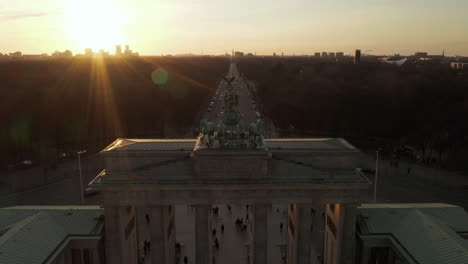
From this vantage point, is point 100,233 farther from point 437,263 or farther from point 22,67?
point 22,67

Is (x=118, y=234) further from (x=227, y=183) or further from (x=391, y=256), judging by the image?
(x=391, y=256)

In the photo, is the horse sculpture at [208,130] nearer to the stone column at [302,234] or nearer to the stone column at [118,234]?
the stone column at [118,234]

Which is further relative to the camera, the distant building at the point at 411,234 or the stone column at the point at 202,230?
the stone column at the point at 202,230

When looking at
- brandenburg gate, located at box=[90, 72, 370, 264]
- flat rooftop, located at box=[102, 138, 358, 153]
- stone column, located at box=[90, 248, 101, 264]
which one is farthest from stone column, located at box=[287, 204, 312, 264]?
stone column, located at box=[90, 248, 101, 264]

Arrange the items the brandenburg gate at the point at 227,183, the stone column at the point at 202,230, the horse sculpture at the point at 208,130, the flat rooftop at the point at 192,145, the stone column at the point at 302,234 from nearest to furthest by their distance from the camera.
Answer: the brandenburg gate at the point at 227,183, the stone column at the point at 202,230, the horse sculpture at the point at 208,130, the stone column at the point at 302,234, the flat rooftop at the point at 192,145

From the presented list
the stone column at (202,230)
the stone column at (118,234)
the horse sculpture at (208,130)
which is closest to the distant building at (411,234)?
the stone column at (202,230)
